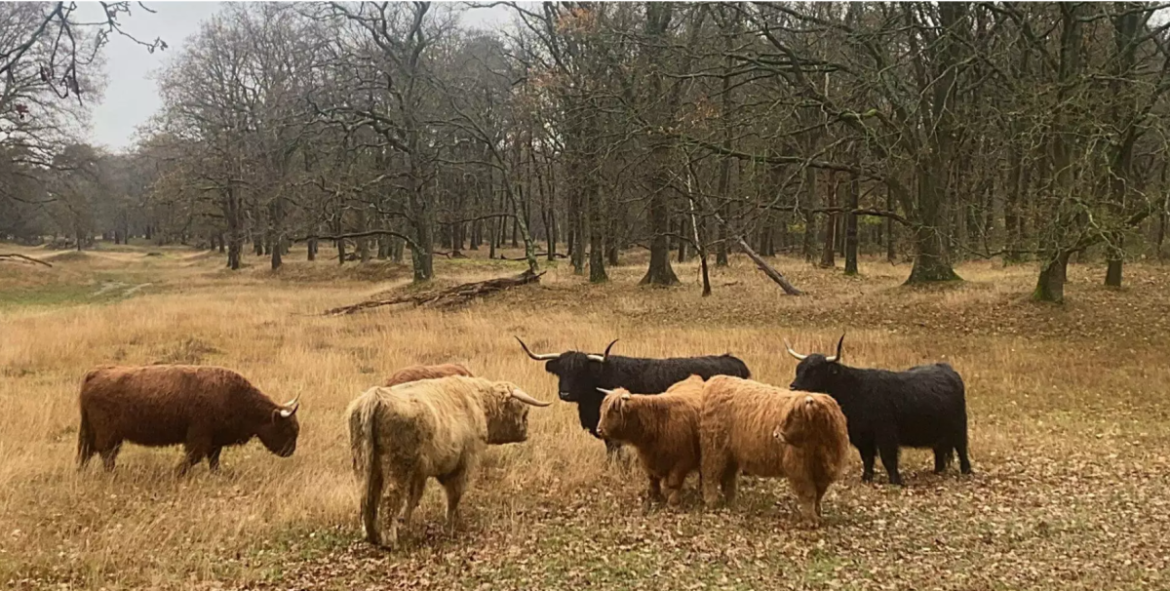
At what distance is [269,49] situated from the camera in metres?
40.6

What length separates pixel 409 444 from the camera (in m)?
5.39

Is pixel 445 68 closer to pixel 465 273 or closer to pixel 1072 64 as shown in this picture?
pixel 465 273

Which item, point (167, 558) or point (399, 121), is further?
point (399, 121)

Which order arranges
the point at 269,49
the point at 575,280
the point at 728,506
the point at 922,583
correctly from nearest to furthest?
the point at 922,583 < the point at 728,506 < the point at 575,280 < the point at 269,49

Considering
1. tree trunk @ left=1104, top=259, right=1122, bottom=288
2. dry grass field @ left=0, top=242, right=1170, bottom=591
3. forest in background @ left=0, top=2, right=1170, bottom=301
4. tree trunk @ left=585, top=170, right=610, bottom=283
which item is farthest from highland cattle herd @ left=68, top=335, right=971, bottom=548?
tree trunk @ left=585, top=170, right=610, bottom=283

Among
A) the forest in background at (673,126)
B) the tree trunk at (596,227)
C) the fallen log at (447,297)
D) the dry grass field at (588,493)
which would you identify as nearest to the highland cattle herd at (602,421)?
the dry grass field at (588,493)

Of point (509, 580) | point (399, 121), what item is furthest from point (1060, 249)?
point (399, 121)

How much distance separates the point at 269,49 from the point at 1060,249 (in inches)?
1473

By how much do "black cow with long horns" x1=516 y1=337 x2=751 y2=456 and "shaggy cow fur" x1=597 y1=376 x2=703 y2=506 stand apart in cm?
124

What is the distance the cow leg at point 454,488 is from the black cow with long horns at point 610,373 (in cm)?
204

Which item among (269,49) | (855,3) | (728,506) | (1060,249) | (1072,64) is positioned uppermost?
(269,49)

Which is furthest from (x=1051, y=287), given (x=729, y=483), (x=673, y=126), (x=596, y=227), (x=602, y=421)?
(x=602, y=421)

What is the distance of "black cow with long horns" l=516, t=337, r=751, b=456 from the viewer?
26.5ft

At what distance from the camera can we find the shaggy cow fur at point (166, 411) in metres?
7.08
